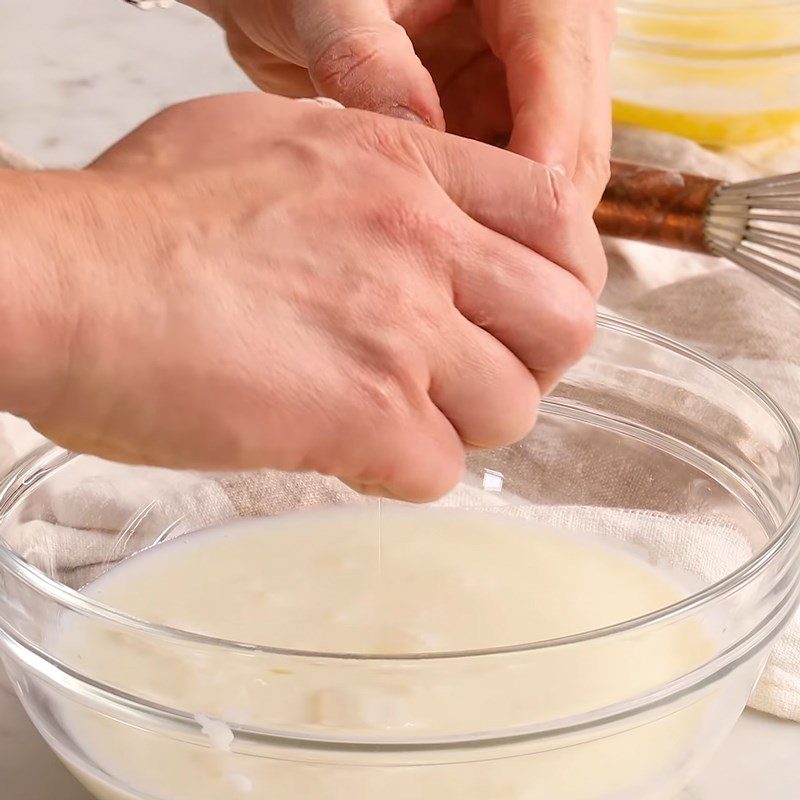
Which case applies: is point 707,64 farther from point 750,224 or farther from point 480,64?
point 480,64

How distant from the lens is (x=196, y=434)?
0.57 meters

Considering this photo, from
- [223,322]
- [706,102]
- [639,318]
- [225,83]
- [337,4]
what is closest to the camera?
[223,322]

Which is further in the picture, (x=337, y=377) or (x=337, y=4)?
(x=337, y=4)

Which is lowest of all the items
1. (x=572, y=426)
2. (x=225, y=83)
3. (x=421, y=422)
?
(x=225, y=83)

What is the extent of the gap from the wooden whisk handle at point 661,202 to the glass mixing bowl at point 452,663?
14.7 inches

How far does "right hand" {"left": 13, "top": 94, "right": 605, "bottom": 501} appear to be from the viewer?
56 centimetres

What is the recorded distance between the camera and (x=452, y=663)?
1.88 feet

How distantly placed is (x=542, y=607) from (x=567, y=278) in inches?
8.3

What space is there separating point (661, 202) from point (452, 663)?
76 centimetres

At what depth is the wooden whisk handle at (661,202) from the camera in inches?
48.6

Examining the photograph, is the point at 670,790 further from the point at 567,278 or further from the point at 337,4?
the point at 337,4

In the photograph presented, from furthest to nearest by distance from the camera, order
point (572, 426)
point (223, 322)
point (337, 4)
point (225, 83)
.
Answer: point (225, 83) → point (572, 426) → point (337, 4) → point (223, 322)

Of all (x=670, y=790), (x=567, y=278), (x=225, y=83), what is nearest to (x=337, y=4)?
(x=567, y=278)

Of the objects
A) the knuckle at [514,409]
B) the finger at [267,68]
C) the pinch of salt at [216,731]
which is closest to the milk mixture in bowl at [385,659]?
the pinch of salt at [216,731]
